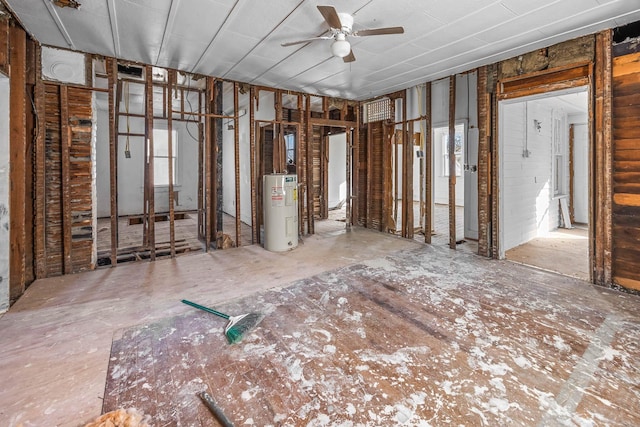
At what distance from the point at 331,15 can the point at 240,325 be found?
269cm

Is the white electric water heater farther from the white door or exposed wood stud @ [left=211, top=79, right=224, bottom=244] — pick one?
the white door

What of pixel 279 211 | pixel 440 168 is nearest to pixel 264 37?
pixel 279 211

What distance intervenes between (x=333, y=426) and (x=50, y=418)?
4.83 ft

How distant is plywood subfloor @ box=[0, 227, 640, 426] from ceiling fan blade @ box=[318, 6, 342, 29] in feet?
8.40

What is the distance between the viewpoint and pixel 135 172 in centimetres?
834

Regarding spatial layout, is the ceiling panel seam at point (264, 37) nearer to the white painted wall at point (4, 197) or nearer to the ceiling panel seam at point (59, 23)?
the ceiling panel seam at point (59, 23)

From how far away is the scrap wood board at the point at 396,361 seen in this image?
5.37 ft

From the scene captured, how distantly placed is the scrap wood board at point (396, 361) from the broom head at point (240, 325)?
60 millimetres

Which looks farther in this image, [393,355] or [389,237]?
[389,237]

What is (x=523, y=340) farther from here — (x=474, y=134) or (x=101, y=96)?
(x=101, y=96)

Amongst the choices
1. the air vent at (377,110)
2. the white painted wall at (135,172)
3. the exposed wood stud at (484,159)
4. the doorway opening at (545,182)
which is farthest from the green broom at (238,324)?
the white painted wall at (135,172)

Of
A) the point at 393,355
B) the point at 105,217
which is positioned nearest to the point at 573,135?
the point at 393,355

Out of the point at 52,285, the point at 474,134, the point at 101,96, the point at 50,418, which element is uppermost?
the point at 101,96

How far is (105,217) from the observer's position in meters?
7.78
